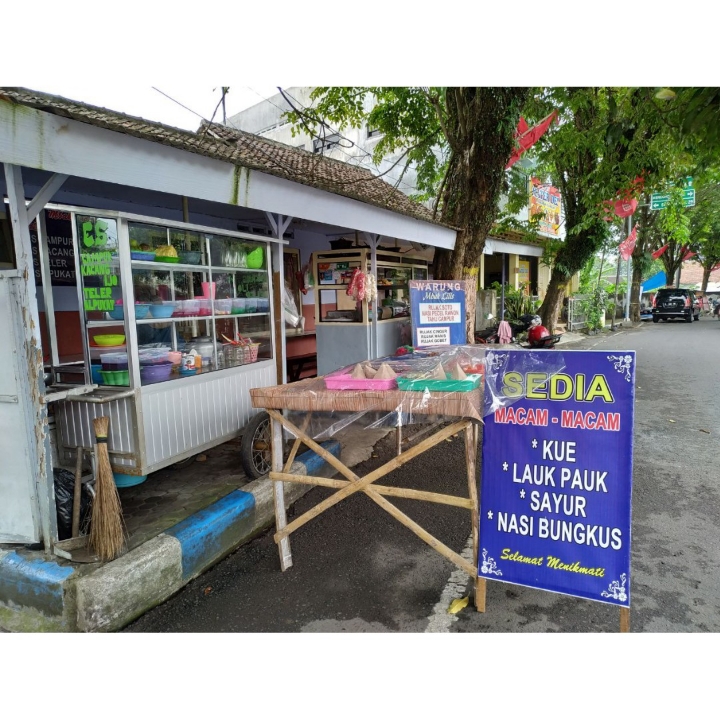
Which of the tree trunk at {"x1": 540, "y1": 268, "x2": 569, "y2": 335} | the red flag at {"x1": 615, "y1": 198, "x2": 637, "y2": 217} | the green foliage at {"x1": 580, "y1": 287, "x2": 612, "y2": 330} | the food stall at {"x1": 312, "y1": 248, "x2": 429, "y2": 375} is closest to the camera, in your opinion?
the food stall at {"x1": 312, "y1": 248, "x2": 429, "y2": 375}

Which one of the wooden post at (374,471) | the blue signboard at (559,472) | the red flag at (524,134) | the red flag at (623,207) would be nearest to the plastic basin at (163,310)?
the wooden post at (374,471)

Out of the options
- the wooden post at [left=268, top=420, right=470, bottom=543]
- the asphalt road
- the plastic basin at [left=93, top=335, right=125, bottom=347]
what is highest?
the plastic basin at [left=93, top=335, right=125, bottom=347]

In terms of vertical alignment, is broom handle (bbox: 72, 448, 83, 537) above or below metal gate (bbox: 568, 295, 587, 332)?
below

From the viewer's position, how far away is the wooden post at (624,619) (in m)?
2.45

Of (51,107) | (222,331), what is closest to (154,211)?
(222,331)

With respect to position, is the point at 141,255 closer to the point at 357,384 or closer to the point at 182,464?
the point at 357,384

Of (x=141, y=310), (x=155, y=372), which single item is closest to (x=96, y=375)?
(x=155, y=372)

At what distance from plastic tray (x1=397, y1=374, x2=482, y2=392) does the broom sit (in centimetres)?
189

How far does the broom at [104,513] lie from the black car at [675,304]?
27.7m

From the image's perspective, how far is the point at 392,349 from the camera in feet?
26.5

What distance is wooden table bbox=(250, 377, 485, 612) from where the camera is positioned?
8.98 ft

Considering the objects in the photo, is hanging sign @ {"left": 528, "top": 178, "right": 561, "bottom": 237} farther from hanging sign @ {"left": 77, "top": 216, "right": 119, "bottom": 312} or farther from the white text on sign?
hanging sign @ {"left": 77, "top": 216, "right": 119, "bottom": 312}

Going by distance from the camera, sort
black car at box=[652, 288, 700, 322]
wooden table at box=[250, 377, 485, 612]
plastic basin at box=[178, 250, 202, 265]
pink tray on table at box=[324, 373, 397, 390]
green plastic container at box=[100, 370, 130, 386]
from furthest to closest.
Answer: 1. black car at box=[652, 288, 700, 322]
2. plastic basin at box=[178, 250, 202, 265]
3. green plastic container at box=[100, 370, 130, 386]
4. pink tray on table at box=[324, 373, 397, 390]
5. wooden table at box=[250, 377, 485, 612]

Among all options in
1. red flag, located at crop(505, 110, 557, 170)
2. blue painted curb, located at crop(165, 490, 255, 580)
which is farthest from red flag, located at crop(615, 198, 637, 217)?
blue painted curb, located at crop(165, 490, 255, 580)
